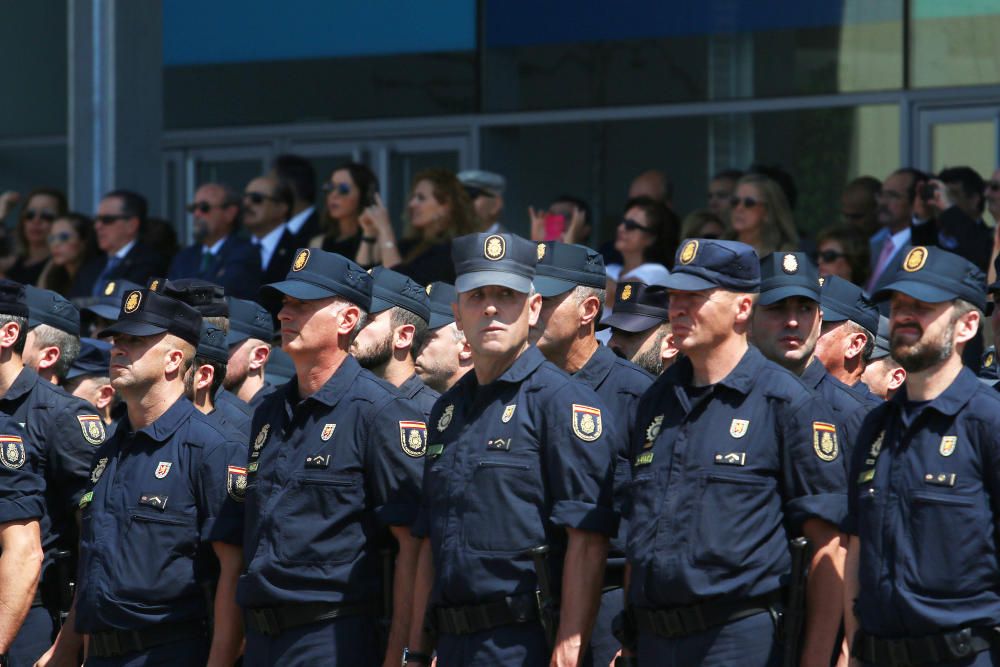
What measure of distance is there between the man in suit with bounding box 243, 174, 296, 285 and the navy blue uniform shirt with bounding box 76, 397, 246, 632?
459cm

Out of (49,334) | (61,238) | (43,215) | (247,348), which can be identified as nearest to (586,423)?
(247,348)

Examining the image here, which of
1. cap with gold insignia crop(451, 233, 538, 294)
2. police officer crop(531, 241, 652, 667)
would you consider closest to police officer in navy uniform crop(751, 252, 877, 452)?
police officer crop(531, 241, 652, 667)

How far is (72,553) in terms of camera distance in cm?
706

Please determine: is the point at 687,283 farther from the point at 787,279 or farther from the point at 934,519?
the point at 787,279

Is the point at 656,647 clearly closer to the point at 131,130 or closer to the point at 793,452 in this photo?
the point at 793,452

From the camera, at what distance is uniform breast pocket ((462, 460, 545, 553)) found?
17.8 ft

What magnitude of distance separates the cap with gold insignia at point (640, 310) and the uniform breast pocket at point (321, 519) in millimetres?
1871

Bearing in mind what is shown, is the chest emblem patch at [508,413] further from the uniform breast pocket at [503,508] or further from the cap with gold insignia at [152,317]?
the cap with gold insignia at [152,317]

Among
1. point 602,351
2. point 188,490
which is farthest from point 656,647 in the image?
point 188,490

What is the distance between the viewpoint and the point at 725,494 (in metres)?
5.20

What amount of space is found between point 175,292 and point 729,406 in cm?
266

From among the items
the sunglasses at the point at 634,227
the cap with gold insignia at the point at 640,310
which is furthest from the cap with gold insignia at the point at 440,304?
the sunglasses at the point at 634,227

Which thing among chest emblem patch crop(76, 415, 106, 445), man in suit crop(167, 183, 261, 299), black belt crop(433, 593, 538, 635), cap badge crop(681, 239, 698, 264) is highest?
man in suit crop(167, 183, 261, 299)

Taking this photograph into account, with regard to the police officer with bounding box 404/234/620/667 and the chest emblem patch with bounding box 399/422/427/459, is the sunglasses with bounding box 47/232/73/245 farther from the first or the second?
the police officer with bounding box 404/234/620/667
